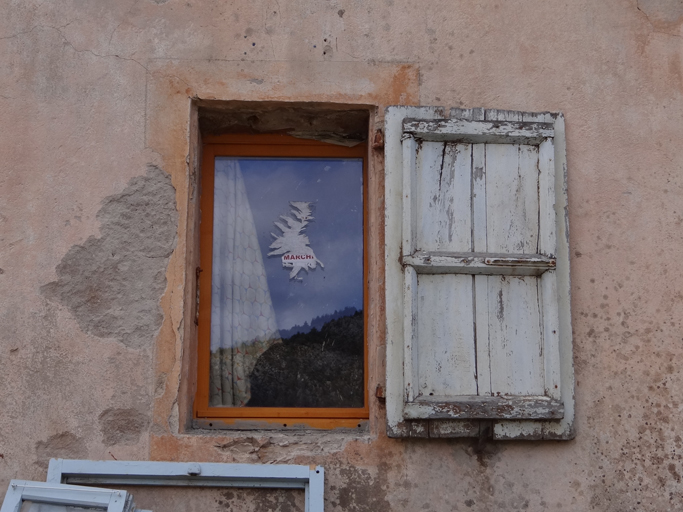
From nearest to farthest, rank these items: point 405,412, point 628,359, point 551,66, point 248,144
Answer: point 405,412 < point 628,359 < point 551,66 < point 248,144

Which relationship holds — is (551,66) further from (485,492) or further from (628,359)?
(485,492)

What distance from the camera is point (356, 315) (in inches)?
124

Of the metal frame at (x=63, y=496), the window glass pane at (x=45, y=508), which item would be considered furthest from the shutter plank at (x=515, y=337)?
the window glass pane at (x=45, y=508)

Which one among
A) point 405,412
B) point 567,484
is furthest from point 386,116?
point 567,484

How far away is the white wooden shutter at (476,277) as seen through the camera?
270cm

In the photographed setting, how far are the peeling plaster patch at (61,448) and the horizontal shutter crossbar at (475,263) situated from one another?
1.39 m

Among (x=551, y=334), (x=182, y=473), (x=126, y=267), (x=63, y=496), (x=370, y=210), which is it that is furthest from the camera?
(x=370, y=210)

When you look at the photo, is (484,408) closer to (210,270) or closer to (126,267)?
(210,270)

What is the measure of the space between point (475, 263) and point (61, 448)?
5.54 ft

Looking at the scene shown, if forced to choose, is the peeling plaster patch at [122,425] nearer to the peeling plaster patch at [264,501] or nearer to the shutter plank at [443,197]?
the peeling plaster patch at [264,501]

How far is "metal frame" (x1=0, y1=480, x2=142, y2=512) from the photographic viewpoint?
241 cm

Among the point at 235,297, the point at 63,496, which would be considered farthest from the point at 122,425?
the point at 235,297

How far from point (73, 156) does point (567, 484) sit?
2296 millimetres

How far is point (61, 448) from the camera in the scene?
107 inches
